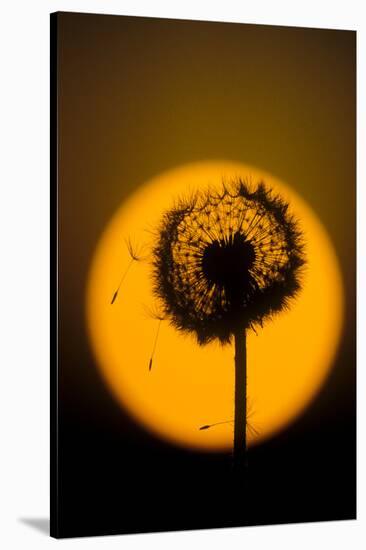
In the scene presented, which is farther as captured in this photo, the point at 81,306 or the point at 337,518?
the point at 337,518

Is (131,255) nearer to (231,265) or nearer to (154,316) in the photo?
(154,316)

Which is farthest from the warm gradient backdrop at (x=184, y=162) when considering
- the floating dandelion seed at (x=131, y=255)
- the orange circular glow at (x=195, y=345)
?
the floating dandelion seed at (x=131, y=255)

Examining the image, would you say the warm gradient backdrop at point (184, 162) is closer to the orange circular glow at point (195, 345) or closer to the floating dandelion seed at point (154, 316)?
the orange circular glow at point (195, 345)

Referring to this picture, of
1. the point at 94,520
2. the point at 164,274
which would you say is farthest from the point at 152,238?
the point at 94,520

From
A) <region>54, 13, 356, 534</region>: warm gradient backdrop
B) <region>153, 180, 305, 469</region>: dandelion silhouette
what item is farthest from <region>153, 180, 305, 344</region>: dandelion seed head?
<region>54, 13, 356, 534</region>: warm gradient backdrop

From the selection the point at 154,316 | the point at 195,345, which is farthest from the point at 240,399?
the point at 154,316

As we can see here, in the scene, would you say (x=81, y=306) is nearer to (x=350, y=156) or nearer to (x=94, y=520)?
(x=94, y=520)
